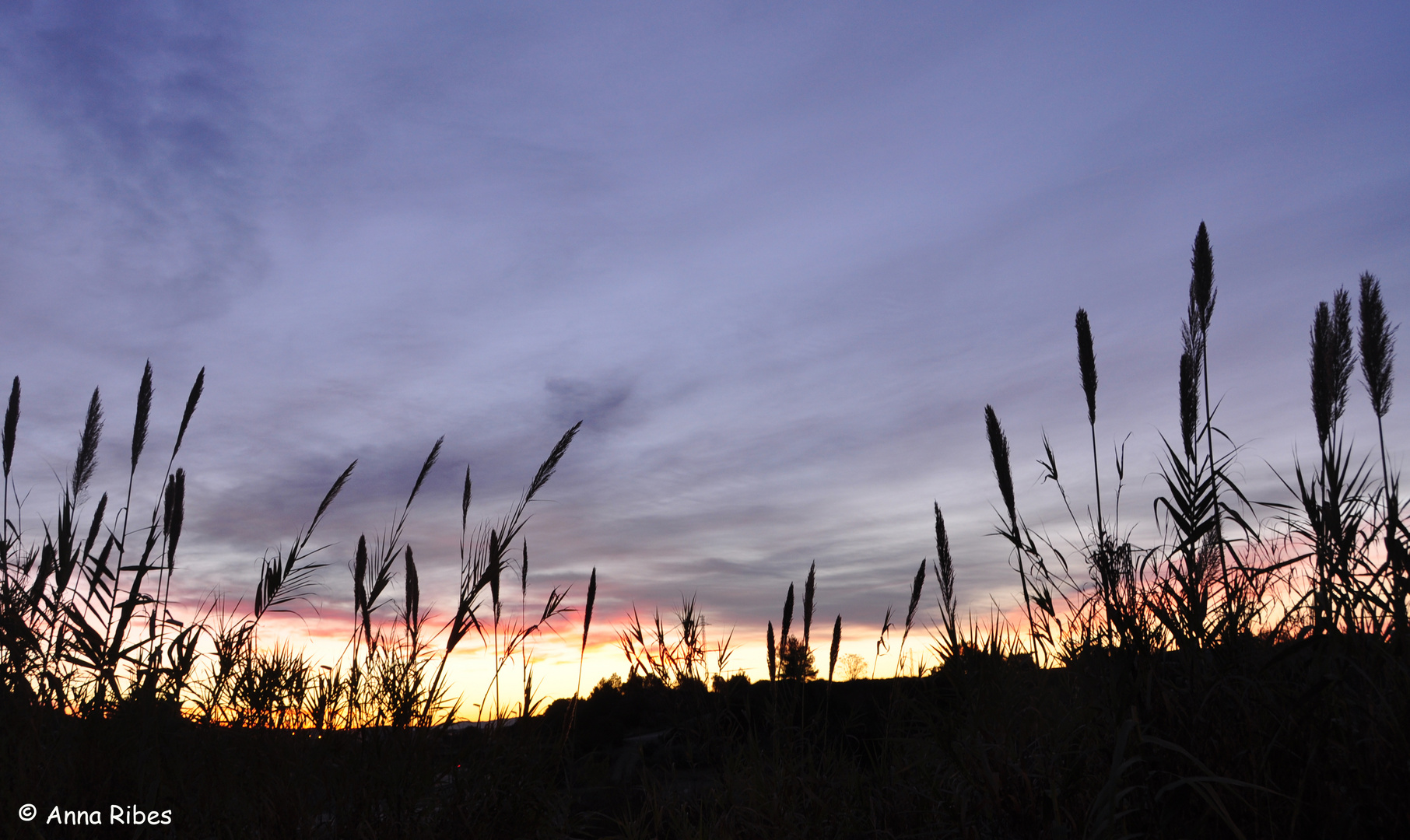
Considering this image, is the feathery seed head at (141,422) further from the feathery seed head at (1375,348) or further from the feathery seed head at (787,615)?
the feathery seed head at (1375,348)

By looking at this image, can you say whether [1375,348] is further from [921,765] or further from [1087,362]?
[921,765]

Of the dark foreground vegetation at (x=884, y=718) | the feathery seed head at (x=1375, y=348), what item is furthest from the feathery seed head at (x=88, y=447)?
the feathery seed head at (x=1375, y=348)

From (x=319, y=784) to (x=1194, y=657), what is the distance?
3.81 m

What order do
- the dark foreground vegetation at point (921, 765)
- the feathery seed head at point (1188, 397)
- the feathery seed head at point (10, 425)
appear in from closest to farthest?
the dark foreground vegetation at point (921, 765)
the feathery seed head at point (1188, 397)
the feathery seed head at point (10, 425)

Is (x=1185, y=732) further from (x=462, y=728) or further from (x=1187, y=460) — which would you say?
(x=462, y=728)

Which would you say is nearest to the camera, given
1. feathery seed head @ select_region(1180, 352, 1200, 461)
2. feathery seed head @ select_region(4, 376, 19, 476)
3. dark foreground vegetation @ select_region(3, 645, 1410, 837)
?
dark foreground vegetation @ select_region(3, 645, 1410, 837)

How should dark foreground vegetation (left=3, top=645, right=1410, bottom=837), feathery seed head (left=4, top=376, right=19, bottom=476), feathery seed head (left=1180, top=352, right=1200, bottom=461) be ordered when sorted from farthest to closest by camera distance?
feathery seed head (left=4, top=376, right=19, bottom=476) < feathery seed head (left=1180, top=352, right=1200, bottom=461) < dark foreground vegetation (left=3, top=645, right=1410, bottom=837)

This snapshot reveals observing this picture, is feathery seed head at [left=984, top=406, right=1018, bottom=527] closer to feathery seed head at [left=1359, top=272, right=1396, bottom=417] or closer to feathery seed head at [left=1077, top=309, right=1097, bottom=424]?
feathery seed head at [left=1077, top=309, right=1097, bottom=424]

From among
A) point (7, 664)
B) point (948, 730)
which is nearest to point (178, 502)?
point (7, 664)

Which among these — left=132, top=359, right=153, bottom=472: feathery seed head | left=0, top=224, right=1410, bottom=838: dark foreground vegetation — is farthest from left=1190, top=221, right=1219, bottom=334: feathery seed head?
left=132, top=359, right=153, bottom=472: feathery seed head

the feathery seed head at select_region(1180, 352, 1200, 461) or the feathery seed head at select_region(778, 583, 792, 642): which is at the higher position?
the feathery seed head at select_region(1180, 352, 1200, 461)

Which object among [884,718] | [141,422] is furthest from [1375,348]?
[141,422]

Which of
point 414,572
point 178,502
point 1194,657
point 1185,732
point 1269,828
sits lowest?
point 1269,828

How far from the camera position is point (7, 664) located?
4.14 meters
